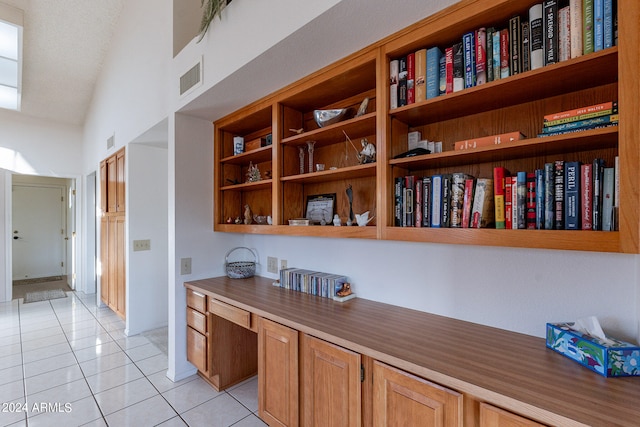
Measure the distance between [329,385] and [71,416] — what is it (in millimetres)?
1917

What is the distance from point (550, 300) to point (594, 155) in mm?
612

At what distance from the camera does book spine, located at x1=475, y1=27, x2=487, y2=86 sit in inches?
47.8

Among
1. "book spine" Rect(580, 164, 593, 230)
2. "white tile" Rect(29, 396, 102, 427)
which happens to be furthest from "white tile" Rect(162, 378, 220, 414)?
"book spine" Rect(580, 164, 593, 230)

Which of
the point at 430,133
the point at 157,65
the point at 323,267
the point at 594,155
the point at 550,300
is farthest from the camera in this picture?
the point at 157,65

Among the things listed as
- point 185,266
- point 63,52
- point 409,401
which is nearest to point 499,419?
point 409,401

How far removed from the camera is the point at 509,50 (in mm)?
1157

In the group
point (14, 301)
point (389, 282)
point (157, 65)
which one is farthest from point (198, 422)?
point (14, 301)

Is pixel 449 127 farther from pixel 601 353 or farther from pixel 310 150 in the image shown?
pixel 601 353

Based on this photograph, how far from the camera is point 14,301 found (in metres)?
4.66

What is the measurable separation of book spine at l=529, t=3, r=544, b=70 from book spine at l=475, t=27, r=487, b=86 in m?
0.16

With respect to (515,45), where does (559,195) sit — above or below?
below

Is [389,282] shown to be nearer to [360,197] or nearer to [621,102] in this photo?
[360,197]

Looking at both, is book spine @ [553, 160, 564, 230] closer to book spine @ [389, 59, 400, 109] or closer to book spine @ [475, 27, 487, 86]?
book spine @ [475, 27, 487, 86]

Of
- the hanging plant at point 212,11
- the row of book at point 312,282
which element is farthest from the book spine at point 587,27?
the hanging plant at point 212,11
